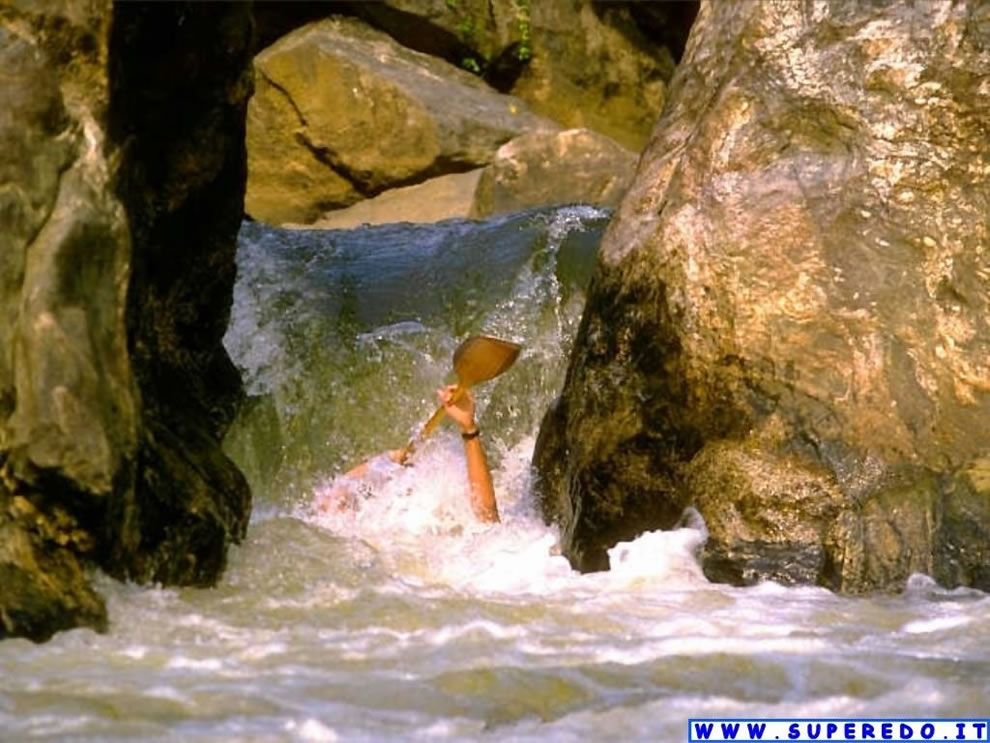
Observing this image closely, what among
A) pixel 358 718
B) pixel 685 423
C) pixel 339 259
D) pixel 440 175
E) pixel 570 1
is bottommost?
pixel 358 718

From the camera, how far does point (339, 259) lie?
7.30 m

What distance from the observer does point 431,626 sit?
362 cm

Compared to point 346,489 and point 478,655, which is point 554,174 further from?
point 478,655

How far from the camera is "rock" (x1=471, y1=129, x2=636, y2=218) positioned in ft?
32.4

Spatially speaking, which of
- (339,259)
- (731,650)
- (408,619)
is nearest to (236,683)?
(408,619)

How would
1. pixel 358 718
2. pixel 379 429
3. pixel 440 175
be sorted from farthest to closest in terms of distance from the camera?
1. pixel 440 175
2. pixel 379 429
3. pixel 358 718

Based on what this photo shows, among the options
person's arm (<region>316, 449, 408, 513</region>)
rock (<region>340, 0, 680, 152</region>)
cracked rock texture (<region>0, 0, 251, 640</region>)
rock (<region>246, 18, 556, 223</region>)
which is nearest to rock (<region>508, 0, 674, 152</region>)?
rock (<region>340, 0, 680, 152</region>)

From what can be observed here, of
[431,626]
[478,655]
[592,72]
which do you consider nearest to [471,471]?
[431,626]

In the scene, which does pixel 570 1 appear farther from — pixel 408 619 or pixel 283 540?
pixel 408 619

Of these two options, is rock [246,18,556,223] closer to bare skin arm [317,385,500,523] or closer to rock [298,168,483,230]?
rock [298,168,483,230]

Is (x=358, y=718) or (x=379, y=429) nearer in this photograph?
(x=358, y=718)

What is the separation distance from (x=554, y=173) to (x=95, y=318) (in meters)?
6.46

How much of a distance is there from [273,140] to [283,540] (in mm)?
7786

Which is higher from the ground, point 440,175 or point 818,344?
point 440,175
